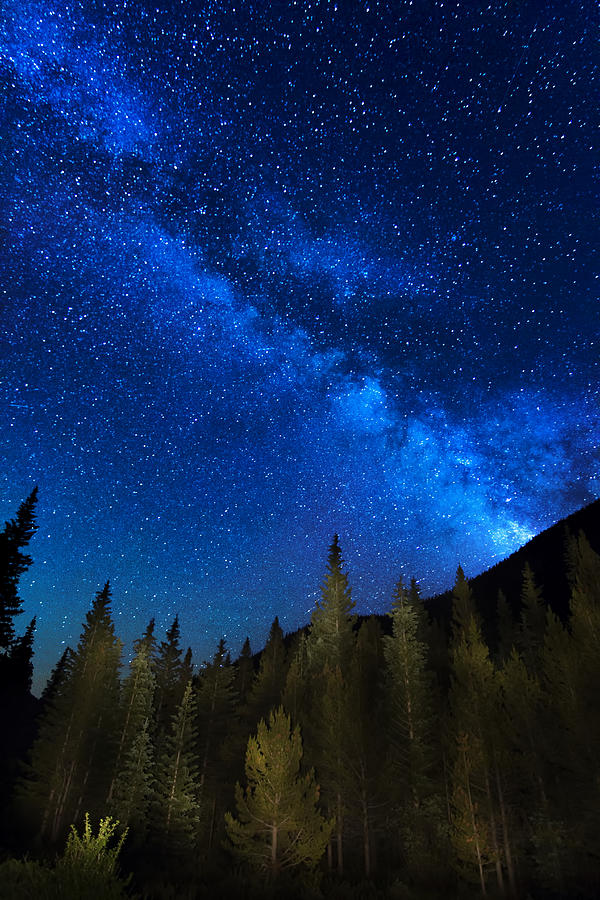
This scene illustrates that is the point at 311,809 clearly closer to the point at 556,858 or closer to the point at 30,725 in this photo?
the point at 556,858

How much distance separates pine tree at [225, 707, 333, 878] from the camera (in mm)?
19422

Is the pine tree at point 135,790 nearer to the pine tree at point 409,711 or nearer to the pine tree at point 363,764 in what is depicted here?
the pine tree at point 363,764

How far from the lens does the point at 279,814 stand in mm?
19703

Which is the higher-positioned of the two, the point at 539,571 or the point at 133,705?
the point at 539,571

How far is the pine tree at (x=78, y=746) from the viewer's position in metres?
32.3

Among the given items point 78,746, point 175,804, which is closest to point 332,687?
point 175,804

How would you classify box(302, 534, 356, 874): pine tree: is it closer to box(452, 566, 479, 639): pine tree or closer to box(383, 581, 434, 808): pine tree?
box(383, 581, 434, 808): pine tree

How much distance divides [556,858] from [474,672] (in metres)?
7.58

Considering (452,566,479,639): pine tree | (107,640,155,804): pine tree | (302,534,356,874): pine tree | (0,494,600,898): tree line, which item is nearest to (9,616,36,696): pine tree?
(0,494,600,898): tree line

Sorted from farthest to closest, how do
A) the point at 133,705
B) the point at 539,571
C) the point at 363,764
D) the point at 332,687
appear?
the point at 539,571, the point at 133,705, the point at 332,687, the point at 363,764

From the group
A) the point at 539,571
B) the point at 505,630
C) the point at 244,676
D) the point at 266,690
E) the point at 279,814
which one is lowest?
the point at 279,814

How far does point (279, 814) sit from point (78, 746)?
64.3 feet

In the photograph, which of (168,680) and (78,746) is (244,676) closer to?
(168,680)

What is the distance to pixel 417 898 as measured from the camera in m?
18.4
